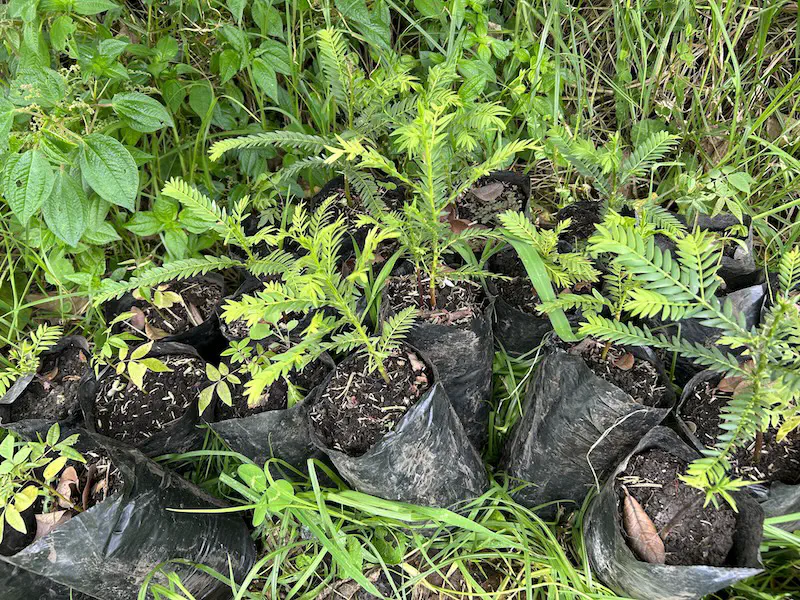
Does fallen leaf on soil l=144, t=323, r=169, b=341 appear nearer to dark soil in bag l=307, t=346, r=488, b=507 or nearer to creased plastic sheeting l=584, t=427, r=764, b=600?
dark soil in bag l=307, t=346, r=488, b=507

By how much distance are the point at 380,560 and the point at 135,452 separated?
25.5 inches

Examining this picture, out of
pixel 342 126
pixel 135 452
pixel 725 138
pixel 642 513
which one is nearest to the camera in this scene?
pixel 642 513

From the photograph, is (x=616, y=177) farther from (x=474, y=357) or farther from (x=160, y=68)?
(x=160, y=68)

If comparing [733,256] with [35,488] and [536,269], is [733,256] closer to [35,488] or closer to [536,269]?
[536,269]

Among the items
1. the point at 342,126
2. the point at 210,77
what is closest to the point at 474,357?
the point at 342,126

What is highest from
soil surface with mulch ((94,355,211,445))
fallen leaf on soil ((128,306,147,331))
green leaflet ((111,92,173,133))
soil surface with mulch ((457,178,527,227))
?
green leaflet ((111,92,173,133))

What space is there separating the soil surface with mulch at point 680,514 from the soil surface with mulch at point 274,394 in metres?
0.77

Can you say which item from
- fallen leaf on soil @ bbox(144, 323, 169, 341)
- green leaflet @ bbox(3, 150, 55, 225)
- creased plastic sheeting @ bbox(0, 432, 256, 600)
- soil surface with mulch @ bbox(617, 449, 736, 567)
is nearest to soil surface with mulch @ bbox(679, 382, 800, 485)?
soil surface with mulch @ bbox(617, 449, 736, 567)

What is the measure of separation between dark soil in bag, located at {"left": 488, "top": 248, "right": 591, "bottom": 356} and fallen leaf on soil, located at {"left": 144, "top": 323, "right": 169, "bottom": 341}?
37.6 inches

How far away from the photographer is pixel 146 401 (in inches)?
59.3

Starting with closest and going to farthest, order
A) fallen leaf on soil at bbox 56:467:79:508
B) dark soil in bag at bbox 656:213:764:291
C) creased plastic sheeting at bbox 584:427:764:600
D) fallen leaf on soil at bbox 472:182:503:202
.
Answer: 1. creased plastic sheeting at bbox 584:427:764:600
2. fallen leaf on soil at bbox 56:467:79:508
3. dark soil in bag at bbox 656:213:764:291
4. fallen leaf on soil at bbox 472:182:503:202

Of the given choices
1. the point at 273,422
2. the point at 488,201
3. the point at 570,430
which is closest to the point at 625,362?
the point at 570,430

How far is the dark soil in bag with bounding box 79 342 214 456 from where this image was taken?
1477 millimetres

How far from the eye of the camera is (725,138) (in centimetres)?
187
